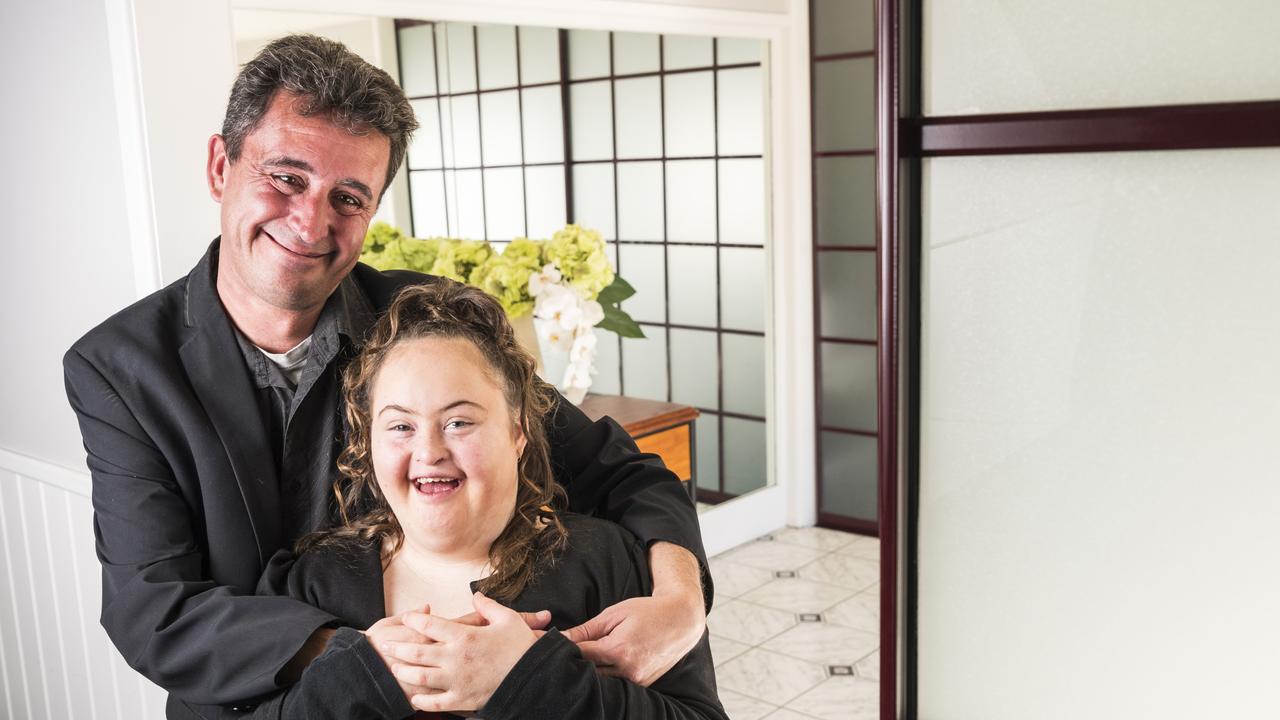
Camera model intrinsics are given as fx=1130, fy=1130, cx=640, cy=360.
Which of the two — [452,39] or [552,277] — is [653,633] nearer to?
[552,277]

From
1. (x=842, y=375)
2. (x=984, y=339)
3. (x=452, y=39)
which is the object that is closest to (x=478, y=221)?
(x=452, y=39)

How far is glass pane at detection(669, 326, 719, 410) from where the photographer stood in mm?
5102

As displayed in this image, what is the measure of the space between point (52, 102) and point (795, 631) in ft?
9.12

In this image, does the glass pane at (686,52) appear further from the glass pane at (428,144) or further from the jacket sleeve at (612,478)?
the jacket sleeve at (612,478)

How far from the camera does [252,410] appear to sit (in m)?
1.55

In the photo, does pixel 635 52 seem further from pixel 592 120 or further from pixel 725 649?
pixel 725 649

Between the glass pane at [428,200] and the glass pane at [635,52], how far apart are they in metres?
1.12

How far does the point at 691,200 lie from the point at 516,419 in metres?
3.54

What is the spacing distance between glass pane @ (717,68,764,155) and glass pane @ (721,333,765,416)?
83 cm

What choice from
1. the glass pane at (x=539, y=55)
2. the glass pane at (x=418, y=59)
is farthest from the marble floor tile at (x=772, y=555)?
the glass pane at (x=418, y=59)

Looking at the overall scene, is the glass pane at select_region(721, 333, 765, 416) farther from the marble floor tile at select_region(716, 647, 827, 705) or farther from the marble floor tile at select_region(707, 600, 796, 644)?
the marble floor tile at select_region(716, 647, 827, 705)

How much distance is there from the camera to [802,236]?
485cm

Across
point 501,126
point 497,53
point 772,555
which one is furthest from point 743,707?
point 497,53

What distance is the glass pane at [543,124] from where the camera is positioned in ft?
17.0
